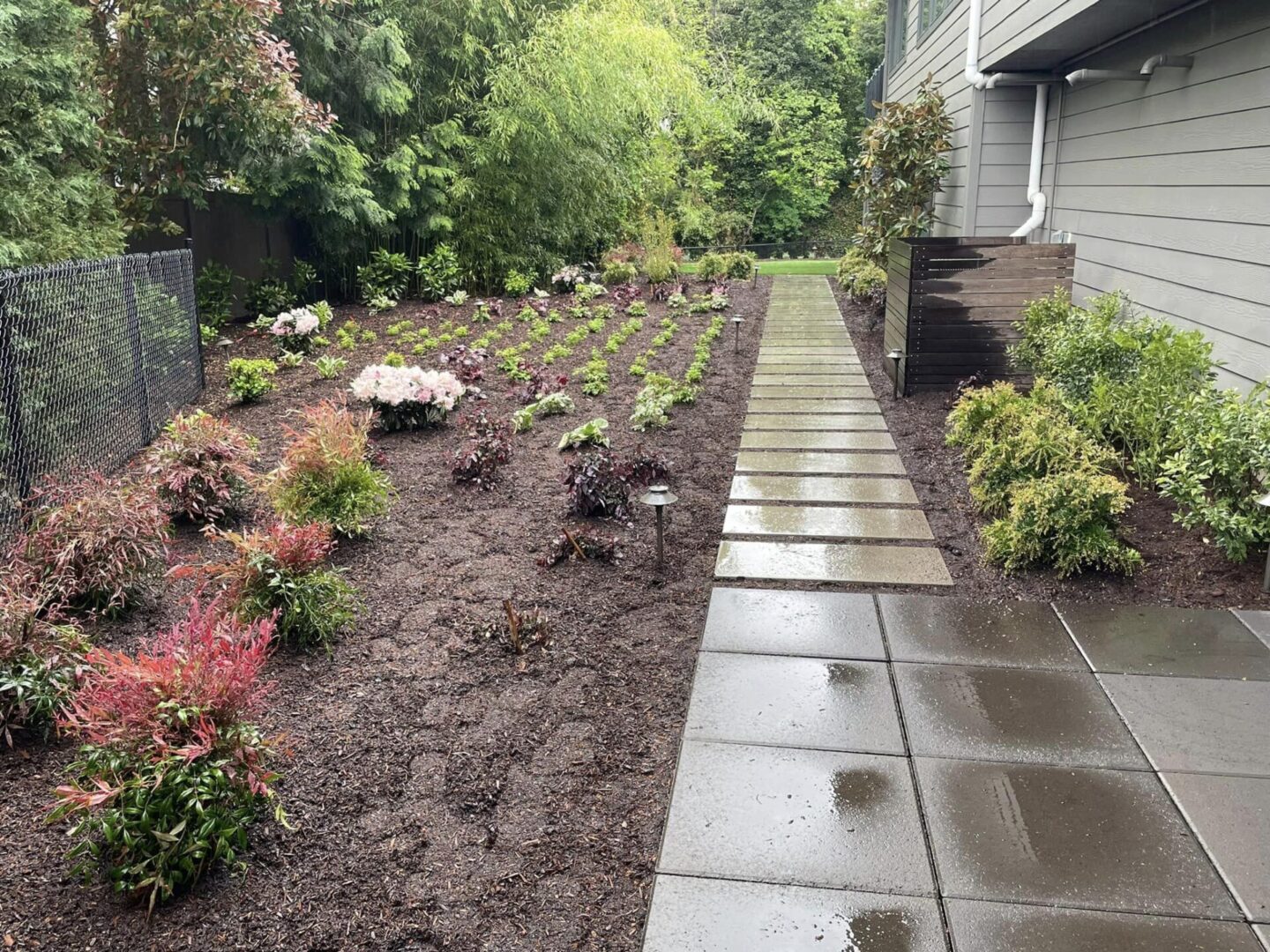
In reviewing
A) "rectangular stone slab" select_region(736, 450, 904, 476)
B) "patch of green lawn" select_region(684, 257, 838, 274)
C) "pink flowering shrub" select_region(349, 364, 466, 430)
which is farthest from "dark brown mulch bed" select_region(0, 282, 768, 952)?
"patch of green lawn" select_region(684, 257, 838, 274)

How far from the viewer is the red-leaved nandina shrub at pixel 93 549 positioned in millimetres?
3393

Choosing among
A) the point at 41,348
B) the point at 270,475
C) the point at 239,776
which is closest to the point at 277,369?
the point at 41,348

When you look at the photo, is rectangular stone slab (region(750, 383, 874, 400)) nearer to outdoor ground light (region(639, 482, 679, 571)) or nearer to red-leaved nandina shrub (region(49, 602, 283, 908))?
outdoor ground light (region(639, 482, 679, 571))

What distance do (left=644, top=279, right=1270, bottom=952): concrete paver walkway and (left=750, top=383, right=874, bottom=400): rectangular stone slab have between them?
345 centimetres

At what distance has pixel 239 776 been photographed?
235 cm

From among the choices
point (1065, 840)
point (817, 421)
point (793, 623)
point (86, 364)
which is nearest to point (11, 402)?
point (86, 364)

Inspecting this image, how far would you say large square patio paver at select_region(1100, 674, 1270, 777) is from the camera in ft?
8.79

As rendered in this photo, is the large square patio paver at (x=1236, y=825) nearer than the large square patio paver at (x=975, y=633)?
Yes

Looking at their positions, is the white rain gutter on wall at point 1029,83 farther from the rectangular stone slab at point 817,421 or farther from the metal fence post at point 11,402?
the metal fence post at point 11,402

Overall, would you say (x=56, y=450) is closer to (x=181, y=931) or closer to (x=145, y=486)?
(x=145, y=486)

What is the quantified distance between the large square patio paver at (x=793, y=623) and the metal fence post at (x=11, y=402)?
330 centimetres

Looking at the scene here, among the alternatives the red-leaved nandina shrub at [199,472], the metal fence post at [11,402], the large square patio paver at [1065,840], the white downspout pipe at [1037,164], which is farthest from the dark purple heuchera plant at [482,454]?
the white downspout pipe at [1037,164]

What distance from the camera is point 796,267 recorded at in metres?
20.3

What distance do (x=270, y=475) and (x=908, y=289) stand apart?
4.78 metres
